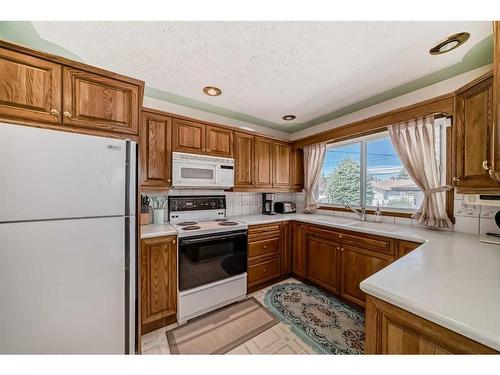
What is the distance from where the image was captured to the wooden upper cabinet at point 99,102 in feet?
4.00

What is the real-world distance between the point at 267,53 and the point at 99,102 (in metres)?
1.27

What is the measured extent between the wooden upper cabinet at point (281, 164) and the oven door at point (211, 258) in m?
1.20

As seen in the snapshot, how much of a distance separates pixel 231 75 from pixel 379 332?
203 centimetres

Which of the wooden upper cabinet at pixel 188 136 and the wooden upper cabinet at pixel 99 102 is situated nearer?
the wooden upper cabinet at pixel 99 102

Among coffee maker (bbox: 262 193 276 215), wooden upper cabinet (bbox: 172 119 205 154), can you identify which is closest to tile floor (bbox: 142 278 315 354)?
coffee maker (bbox: 262 193 276 215)

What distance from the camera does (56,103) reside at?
46.3 inches

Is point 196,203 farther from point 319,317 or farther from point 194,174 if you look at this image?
point 319,317

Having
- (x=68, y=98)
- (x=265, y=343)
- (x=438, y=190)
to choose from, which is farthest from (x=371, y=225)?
(x=68, y=98)

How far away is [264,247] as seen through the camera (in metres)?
2.41

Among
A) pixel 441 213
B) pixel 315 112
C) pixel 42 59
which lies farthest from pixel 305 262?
pixel 42 59

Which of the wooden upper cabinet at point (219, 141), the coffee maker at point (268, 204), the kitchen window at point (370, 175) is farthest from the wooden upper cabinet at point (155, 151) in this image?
the kitchen window at point (370, 175)

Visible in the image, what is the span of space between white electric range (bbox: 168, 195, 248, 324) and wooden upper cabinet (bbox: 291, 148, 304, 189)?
4.80 feet

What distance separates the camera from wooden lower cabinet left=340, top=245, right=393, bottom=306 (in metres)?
1.83

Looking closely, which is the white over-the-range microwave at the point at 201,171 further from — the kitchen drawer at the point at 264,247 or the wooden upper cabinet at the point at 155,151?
the kitchen drawer at the point at 264,247
